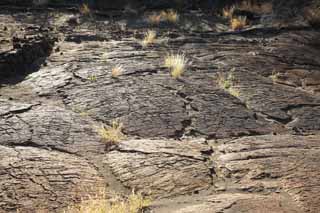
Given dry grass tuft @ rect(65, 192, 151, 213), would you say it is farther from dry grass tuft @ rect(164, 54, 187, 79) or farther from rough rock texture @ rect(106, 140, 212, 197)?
dry grass tuft @ rect(164, 54, 187, 79)

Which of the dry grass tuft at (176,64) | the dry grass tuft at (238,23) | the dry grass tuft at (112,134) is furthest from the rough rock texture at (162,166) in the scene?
the dry grass tuft at (238,23)

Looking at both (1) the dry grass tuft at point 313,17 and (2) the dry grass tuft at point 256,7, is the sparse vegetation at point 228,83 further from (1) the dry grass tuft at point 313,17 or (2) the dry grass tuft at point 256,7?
(2) the dry grass tuft at point 256,7

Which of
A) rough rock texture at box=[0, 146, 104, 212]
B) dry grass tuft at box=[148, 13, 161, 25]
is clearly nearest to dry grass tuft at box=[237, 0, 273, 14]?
dry grass tuft at box=[148, 13, 161, 25]

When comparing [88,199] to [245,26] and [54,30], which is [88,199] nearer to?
[54,30]

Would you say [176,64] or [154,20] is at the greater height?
[176,64]

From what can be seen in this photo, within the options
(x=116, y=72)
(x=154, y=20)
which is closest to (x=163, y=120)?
(x=116, y=72)

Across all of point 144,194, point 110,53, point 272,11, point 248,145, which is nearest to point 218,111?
point 248,145

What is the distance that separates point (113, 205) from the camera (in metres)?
6.12

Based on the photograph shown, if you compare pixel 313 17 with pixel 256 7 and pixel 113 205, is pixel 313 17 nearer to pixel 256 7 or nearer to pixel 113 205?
pixel 256 7

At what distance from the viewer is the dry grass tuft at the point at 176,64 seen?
→ 36.8 feet

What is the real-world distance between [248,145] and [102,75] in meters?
4.21

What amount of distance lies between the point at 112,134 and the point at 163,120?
1199 millimetres

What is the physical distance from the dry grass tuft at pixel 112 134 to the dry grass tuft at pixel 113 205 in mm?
1760

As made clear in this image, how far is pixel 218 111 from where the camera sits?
9.55 meters
